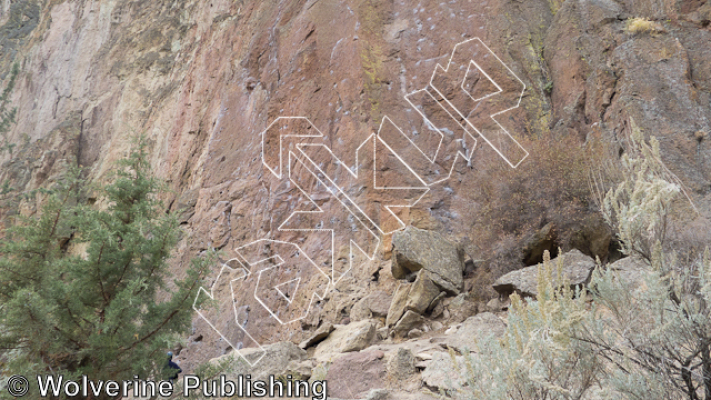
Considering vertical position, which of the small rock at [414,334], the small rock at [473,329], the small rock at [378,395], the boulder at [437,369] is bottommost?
the small rock at [414,334]

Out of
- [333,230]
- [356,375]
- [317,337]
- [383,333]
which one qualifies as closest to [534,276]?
[383,333]

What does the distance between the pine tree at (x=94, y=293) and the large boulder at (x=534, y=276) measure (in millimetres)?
3721

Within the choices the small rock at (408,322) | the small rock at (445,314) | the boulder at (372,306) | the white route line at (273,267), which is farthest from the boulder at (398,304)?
the white route line at (273,267)

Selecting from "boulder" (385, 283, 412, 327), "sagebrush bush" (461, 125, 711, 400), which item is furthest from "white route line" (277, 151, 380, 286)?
"sagebrush bush" (461, 125, 711, 400)

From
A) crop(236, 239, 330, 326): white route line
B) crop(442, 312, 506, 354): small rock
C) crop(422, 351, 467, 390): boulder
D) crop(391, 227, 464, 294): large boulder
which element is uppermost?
crop(422, 351, 467, 390): boulder

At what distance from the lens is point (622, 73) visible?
8.17m

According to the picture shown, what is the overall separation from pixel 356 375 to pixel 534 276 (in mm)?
2470

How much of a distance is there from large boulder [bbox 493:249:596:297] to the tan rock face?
69cm

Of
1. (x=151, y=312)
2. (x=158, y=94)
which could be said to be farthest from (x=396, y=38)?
(x=158, y=94)

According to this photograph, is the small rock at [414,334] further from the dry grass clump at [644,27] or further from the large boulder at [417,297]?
the dry grass clump at [644,27]

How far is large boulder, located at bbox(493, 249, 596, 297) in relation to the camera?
564 centimetres

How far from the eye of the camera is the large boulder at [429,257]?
279 inches

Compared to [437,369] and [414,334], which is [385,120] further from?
[437,369]
